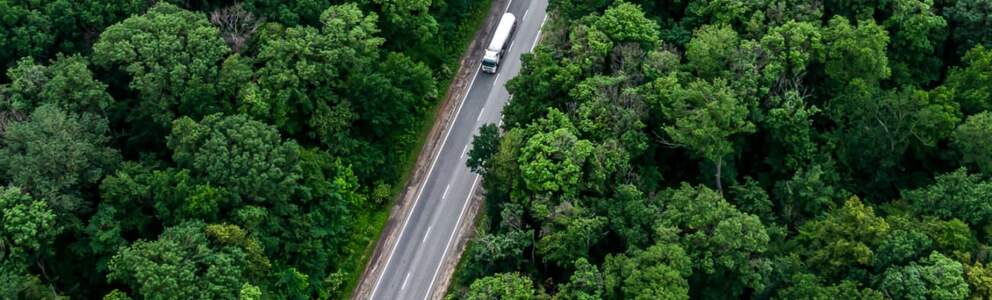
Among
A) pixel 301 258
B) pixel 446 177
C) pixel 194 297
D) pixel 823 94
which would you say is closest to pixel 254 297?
pixel 194 297

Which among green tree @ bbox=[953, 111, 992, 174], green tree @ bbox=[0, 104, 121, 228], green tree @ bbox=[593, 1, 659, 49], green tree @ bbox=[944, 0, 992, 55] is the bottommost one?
green tree @ bbox=[0, 104, 121, 228]

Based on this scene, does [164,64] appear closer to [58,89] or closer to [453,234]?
[58,89]

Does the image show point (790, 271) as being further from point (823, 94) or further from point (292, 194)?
point (292, 194)

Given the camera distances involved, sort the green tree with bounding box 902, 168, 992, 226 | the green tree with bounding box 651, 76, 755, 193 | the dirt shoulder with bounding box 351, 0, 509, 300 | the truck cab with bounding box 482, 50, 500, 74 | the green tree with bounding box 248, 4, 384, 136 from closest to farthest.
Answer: the green tree with bounding box 902, 168, 992, 226
the green tree with bounding box 651, 76, 755, 193
the green tree with bounding box 248, 4, 384, 136
the dirt shoulder with bounding box 351, 0, 509, 300
the truck cab with bounding box 482, 50, 500, 74

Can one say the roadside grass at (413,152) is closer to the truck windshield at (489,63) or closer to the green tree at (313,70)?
the truck windshield at (489,63)

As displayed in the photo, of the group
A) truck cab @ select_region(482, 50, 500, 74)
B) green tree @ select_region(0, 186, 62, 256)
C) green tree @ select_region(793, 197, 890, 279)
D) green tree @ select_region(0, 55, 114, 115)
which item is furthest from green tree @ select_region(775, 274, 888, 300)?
green tree @ select_region(0, 55, 114, 115)

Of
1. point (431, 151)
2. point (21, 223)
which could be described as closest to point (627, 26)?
point (431, 151)

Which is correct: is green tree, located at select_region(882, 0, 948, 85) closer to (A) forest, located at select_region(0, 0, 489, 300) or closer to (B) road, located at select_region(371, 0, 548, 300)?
(B) road, located at select_region(371, 0, 548, 300)
